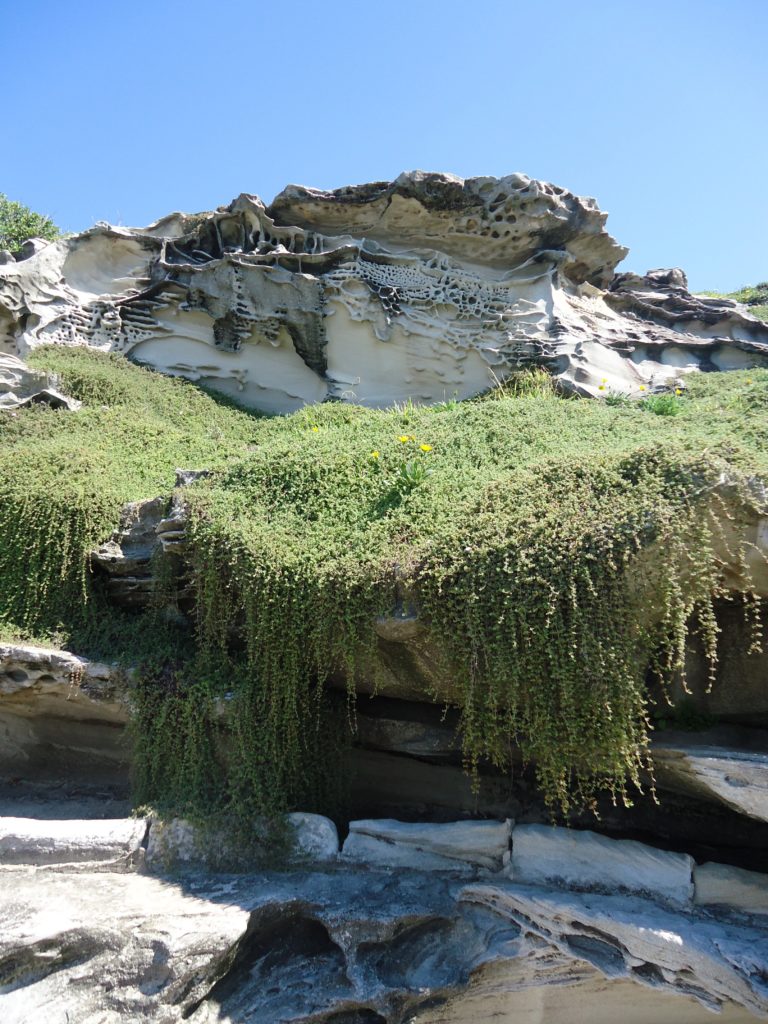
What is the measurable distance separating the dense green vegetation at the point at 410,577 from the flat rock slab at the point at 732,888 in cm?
93

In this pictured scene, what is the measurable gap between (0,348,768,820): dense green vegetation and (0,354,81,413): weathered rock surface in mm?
2159

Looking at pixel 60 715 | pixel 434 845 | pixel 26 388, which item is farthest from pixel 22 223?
pixel 434 845

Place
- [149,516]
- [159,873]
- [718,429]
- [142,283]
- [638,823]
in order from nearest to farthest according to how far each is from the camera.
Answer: [159,873]
[638,823]
[718,429]
[149,516]
[142,283]

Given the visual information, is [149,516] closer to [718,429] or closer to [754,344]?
[718,429]

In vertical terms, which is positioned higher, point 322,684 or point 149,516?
→ point 149,516

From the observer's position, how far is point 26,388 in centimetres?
1072

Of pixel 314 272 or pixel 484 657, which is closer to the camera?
pixel 484 657

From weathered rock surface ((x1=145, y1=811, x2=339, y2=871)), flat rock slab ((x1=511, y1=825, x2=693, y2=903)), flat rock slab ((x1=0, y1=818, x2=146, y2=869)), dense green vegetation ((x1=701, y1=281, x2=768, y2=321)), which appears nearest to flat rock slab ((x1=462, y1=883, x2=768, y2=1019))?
flat rock slab ((x1=511, y1=825, x2=693, y2=903))

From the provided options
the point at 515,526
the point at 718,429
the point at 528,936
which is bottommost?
the point at 528,936

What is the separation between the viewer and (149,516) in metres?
7.42

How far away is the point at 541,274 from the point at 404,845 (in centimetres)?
998

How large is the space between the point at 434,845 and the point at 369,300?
9.24 meters

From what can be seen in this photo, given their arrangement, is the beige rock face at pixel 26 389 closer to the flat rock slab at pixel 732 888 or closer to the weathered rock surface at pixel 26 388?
the weathered rock surface at pixel 26 388

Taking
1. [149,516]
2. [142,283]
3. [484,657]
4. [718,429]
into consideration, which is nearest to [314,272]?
[142,283]
